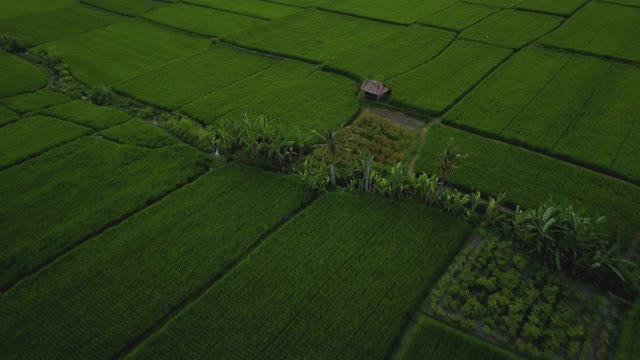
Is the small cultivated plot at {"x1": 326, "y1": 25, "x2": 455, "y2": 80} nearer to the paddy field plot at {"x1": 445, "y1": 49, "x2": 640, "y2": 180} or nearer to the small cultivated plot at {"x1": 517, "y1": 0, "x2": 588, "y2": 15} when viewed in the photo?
the paddy field plot at {"x1": 445, "y1": 49, "x2": 640, "y2": 180}

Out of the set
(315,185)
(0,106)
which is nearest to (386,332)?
(315,185)

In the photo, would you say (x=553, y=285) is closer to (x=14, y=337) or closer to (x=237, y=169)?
(x=237, y=169)

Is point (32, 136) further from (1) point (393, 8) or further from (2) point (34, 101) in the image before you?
(1) point (393, 8)

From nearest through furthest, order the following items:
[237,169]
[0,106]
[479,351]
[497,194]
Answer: [479,351]
[497,194]
[237,169]
[0,106]

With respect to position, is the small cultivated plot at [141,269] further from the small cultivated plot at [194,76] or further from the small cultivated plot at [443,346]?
the small cultivated plot at [194,76]

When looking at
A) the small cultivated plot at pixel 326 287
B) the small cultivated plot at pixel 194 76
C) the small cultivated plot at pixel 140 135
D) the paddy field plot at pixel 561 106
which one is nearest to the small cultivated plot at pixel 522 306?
the small cultivated plot at pixel 326 287

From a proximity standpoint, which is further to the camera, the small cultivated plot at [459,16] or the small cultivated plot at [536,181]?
the small cultivated plot at [459,16]

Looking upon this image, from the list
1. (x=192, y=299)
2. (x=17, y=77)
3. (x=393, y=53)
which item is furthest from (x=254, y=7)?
(x=192, y=299)
